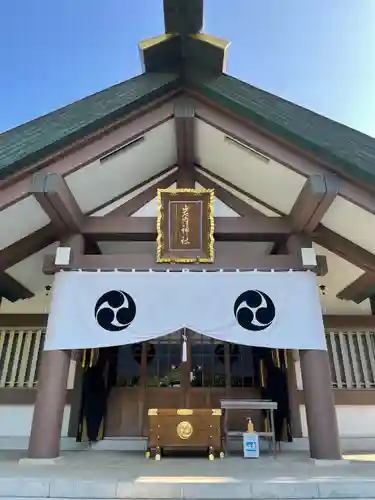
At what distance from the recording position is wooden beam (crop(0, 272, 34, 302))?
22.2ft

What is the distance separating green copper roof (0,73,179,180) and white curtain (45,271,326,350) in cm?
176

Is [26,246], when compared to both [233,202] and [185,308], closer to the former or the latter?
[185,308]

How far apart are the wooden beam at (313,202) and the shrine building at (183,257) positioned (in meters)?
0.02

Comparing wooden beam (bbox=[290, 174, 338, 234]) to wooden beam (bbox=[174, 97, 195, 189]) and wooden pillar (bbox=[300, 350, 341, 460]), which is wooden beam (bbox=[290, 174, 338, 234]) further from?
wooden beam (bbox=[174, 97, 195, 189])

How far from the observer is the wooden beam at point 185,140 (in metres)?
5.78

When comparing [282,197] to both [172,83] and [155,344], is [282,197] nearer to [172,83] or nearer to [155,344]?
[172,83]

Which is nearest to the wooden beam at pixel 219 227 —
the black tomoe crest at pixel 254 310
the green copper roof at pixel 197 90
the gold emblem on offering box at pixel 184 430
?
the black tomoe crest at pixel 254 310

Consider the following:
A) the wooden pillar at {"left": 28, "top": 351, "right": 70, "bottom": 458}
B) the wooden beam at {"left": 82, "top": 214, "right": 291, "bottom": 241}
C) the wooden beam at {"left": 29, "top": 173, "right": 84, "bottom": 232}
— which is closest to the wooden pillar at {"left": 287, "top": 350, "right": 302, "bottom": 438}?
the wooden beam at {"left": 82, "top": 214, "right": 291, "bottom": 241}

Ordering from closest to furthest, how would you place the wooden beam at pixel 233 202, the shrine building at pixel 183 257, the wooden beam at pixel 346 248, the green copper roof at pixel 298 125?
the green copper roof at pixel 298 125
the shrine building at pixel 183 257
the wooden beam at pixel 346 248
the wooden beam at pixel 233 202

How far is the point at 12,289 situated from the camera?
7.09 meters

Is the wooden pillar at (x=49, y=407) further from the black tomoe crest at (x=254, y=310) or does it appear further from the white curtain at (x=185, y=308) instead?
the black tomoe crest at (x=254, y=310)

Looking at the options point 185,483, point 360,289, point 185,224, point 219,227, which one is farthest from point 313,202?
point 185,483

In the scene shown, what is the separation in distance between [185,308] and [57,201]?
227 centimetres

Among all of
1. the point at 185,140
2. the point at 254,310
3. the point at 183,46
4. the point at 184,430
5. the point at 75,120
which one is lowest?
the point at 184,430
